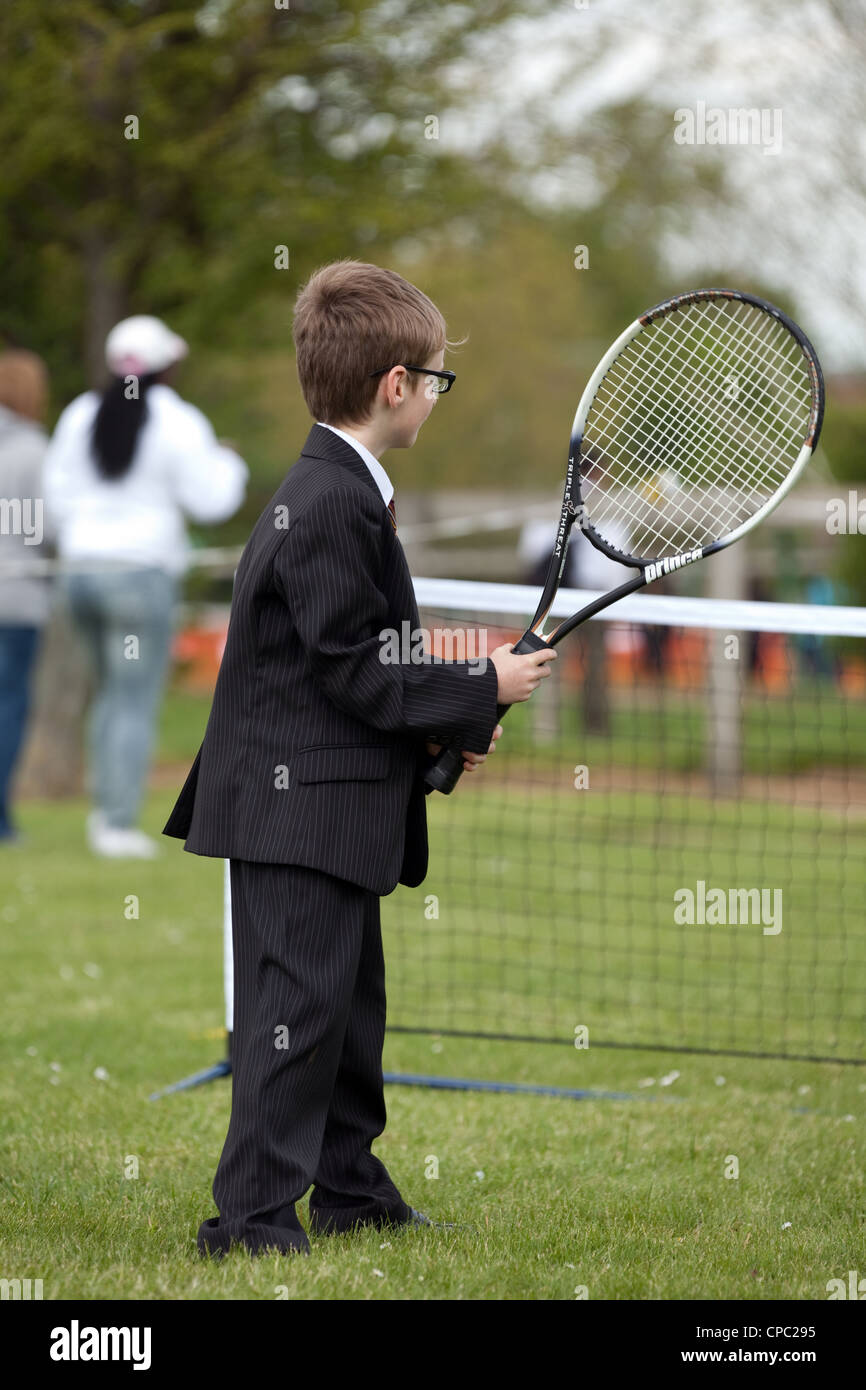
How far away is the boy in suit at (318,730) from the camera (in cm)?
288

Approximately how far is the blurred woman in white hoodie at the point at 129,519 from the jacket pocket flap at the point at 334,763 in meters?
4.63

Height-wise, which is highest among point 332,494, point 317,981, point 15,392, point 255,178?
point 255,178

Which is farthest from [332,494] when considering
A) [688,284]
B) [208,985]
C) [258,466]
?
[258,466]

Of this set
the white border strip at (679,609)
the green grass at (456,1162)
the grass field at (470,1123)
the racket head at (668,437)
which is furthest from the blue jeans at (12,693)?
the racket head at (668,437)

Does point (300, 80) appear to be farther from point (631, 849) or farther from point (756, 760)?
point (756, 760)

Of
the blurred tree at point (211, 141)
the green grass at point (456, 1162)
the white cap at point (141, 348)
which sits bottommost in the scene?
the green grass at point (456, 1162)

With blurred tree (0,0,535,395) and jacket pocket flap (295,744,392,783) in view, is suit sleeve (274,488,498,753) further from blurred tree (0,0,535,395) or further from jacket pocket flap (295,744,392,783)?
blurred tree (0,0,535,395)

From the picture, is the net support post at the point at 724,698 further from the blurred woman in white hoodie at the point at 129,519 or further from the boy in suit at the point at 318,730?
the boy in suit at the point at 318,730

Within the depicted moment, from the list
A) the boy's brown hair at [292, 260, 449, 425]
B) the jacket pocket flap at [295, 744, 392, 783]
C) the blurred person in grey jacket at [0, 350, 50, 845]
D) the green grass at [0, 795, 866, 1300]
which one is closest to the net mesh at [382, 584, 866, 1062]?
the green grass at [0, 795, 866, 1300]

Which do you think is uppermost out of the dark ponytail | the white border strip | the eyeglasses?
the dark ponytail

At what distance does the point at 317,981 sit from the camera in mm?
2936

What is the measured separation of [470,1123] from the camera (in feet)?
13.3

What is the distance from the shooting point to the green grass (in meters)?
2.95

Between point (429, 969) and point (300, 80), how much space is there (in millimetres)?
6059
